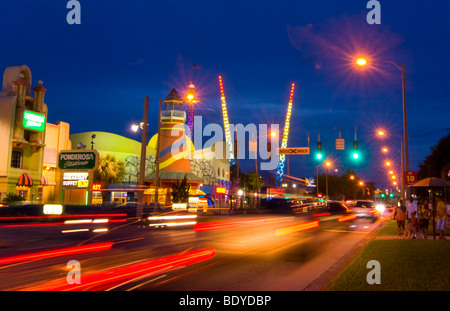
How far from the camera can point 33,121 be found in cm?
4312

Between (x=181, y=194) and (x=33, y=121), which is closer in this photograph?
(x=33, y=121)

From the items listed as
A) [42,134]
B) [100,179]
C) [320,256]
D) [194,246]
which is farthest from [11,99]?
[320,256]

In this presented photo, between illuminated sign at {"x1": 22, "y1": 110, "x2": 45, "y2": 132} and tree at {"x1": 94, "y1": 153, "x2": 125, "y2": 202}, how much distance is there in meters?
15.9

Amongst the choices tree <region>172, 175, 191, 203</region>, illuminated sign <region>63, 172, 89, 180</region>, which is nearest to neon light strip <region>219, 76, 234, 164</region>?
tree <region>172, 175, 191, 203</region>

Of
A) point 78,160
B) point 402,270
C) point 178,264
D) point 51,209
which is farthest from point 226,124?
point 402,270

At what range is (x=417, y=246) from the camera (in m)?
15.5

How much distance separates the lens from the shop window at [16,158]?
42594 mm

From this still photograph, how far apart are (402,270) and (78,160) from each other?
34.6 metres

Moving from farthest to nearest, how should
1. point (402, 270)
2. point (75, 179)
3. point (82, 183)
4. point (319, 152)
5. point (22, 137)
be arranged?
point (22, 137) → point (75, 179) → point (82, 183) → point (319, 152) → point (402, 270)

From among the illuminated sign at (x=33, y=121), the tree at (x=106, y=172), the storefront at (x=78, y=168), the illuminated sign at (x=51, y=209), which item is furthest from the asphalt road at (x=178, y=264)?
the tree at (x=106, y=172)

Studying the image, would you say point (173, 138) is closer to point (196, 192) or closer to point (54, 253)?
point (196, 192)

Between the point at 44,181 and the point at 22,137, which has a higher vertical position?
the point at 22,137
